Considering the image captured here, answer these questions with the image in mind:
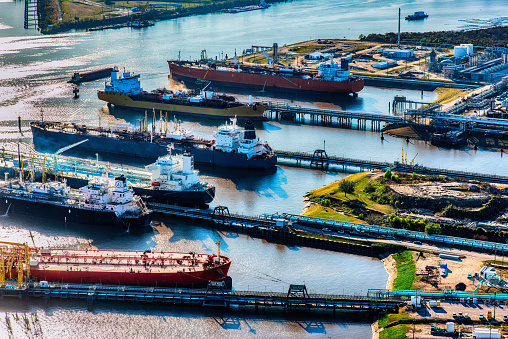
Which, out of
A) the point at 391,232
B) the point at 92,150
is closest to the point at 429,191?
the point at 391,232

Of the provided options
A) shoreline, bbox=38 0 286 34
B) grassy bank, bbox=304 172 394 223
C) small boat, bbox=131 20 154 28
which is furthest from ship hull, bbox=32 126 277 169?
small boat, bbox=131 20 154 28

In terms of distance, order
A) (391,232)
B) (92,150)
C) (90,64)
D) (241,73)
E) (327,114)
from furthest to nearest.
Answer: (90,64), (241,73), (327,114), (92,150), (391,232)

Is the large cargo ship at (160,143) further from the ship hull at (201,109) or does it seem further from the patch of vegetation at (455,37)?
the patch of vegetation at (455,37)

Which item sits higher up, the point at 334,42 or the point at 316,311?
the point at 334,42

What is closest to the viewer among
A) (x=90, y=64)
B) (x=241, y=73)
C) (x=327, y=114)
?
(x=327, y=114)

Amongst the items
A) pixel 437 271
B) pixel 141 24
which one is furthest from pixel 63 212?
pixel 141 24

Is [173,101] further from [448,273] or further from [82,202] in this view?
[448,273]

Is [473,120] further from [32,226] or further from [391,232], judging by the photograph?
[32,226]
